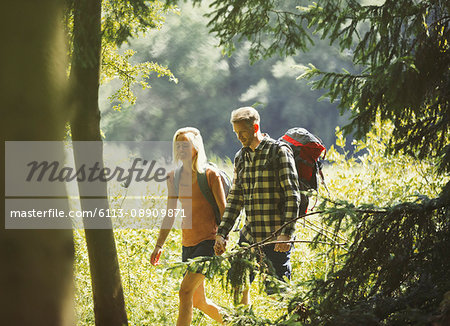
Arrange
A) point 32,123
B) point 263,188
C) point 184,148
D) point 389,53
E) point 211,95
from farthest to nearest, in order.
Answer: point 211,95, point 184,148, point 263,188, point 32,123, point 389,53

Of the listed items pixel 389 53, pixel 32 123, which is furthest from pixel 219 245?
pixel 389 53

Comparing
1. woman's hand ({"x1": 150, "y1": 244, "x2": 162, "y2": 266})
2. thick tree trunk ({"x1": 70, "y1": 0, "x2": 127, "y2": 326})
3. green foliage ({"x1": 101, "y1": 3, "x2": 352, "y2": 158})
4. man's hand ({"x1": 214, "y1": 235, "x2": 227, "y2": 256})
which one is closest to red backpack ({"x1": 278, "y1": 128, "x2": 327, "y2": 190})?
man's hand ({"x1": 214, "y1": 235, "x2": 227, "y2": 256})

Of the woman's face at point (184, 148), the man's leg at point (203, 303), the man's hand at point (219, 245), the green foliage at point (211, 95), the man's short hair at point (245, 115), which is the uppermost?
the green foliage at point (211, 95)

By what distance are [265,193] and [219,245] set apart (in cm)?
39

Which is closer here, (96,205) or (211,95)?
(96,205)

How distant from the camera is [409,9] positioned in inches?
74.4

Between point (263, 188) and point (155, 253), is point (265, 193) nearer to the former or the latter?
point (263, 188)

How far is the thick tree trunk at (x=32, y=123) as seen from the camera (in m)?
2.09

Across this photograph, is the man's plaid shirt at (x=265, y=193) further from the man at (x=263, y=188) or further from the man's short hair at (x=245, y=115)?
the man's short hair at (x=245, y=115)

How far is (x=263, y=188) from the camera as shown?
8.82 feet

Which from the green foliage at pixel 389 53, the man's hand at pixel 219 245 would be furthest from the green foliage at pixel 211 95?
the green foliage at pixel 389 53

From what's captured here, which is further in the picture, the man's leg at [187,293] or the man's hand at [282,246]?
the man's leg at [187,293]

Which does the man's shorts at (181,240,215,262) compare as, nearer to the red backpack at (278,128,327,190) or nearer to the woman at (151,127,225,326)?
the woman at (151,127,225,326)

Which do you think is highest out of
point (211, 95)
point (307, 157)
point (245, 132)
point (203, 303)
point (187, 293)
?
point (211, 95)
